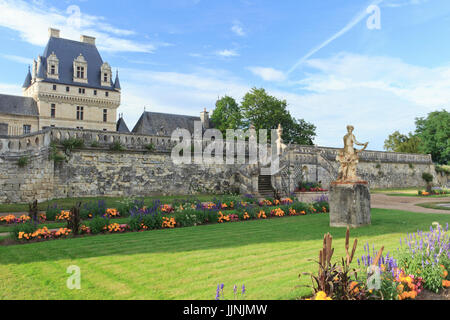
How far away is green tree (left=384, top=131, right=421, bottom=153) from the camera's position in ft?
193

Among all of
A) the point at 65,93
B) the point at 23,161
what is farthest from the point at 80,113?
the point at 23,161

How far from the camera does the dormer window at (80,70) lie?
47056 millimetres

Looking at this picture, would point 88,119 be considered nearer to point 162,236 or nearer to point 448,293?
point 162,236

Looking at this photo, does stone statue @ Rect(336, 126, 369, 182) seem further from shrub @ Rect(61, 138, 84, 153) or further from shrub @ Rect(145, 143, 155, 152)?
shrub @ Rect(61, 138, 84, 153)

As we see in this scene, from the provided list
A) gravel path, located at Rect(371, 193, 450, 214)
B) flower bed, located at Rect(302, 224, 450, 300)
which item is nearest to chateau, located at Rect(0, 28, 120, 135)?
gravel path, located at Rect(371, 193, 450, 214)

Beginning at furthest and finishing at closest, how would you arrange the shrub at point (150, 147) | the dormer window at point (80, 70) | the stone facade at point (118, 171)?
the dormer window at point (80, 70), the shrub at point (150, 147), the stone facade at point (118, 171)

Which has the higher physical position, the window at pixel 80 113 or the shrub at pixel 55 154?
the window at pixel 80 113

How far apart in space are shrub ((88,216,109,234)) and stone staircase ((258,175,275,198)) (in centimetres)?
1353

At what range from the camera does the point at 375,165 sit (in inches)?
1451

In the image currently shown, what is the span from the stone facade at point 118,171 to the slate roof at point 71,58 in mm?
30912

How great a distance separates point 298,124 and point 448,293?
1903 inches

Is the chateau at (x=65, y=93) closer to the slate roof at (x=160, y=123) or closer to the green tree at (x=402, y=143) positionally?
the slate roof at (x=160, y=123)

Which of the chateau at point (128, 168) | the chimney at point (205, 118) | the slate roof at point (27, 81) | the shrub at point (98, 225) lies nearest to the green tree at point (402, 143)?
the chateau at point (128, 168)
